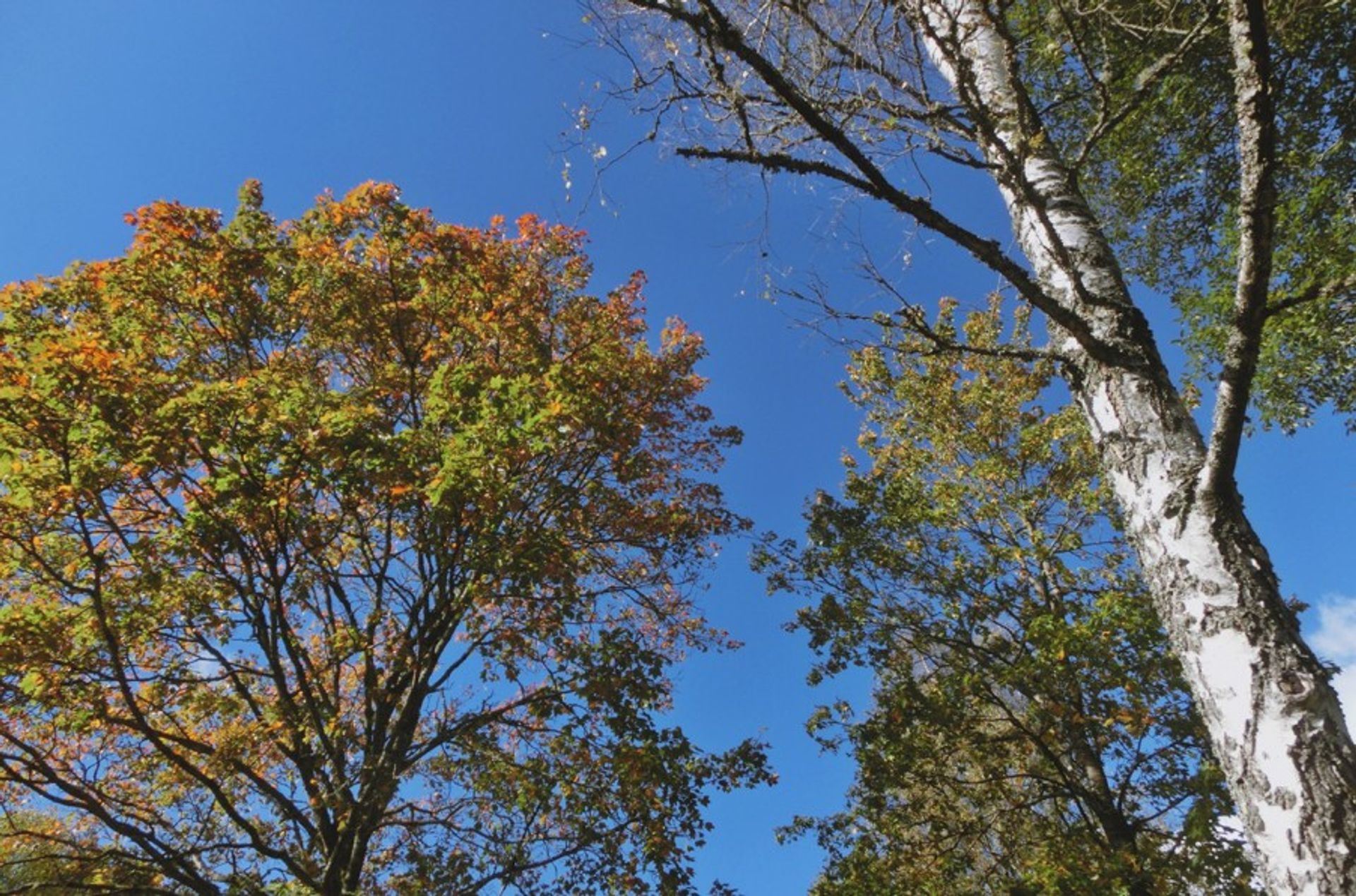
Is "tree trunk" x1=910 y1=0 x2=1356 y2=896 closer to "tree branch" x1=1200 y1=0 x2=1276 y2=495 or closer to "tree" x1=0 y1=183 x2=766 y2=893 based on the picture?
"tree branch" x1=1200 y1=0 x2=1276 y2=495

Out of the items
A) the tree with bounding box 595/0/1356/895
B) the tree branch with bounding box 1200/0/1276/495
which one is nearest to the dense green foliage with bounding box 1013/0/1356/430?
the tree with bounding box 595/0/1356/895

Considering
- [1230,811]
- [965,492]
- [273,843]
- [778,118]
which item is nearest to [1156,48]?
[778,118]

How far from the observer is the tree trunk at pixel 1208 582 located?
185 centimetres

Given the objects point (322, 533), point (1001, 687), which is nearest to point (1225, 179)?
point (1001, 687)

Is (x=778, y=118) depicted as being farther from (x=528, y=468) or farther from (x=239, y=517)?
(x=239, y=517)

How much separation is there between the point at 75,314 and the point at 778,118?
266 inches

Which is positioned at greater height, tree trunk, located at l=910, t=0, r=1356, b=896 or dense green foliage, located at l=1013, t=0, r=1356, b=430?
dense green foliage, located at l=1013, t=0, r=1356, b=430

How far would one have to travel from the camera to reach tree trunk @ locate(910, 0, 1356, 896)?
6.08ft

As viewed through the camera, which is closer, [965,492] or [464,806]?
[464,806]

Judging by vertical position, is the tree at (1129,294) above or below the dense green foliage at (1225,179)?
below

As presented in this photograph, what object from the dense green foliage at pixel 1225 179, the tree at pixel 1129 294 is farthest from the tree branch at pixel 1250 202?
the dense green foliage at pixel 1225 179

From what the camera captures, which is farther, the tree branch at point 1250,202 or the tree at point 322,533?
the tree at point 322,533

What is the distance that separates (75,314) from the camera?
22.2ft

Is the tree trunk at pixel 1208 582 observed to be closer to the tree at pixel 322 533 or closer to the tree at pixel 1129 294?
the tree at pixel 1129 294
